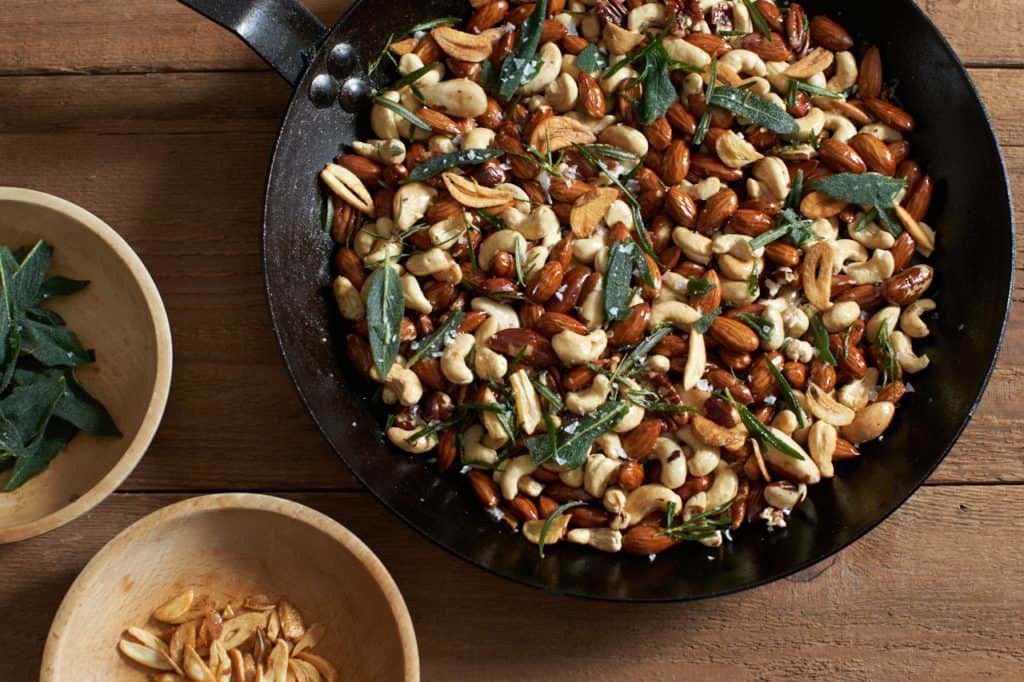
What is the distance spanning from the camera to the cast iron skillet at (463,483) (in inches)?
36.9

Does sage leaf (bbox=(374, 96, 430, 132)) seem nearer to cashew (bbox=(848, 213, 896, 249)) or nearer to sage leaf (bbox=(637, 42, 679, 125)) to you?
sage leaf (bbox=(637, 42, 679, 125))

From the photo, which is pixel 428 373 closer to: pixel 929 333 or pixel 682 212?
pixel 682 212

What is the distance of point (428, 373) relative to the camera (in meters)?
0.96

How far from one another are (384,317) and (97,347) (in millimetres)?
349

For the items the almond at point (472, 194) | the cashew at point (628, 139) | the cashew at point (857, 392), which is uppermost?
the cashew at point (628, 139)

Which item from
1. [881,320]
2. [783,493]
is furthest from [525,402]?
[881,320]

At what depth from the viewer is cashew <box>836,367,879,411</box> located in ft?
3.21

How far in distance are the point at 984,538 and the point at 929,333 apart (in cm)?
27

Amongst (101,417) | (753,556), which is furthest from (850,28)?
(101,417)

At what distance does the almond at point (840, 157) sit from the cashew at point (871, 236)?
50 millimetres

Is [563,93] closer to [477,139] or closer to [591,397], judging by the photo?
[477,139]

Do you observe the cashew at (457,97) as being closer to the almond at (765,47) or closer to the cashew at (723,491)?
the almond at (765,47)

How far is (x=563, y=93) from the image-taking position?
990 mm

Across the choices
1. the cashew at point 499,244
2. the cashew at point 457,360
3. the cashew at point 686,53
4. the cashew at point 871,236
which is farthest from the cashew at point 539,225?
the cashew at point 871,236
